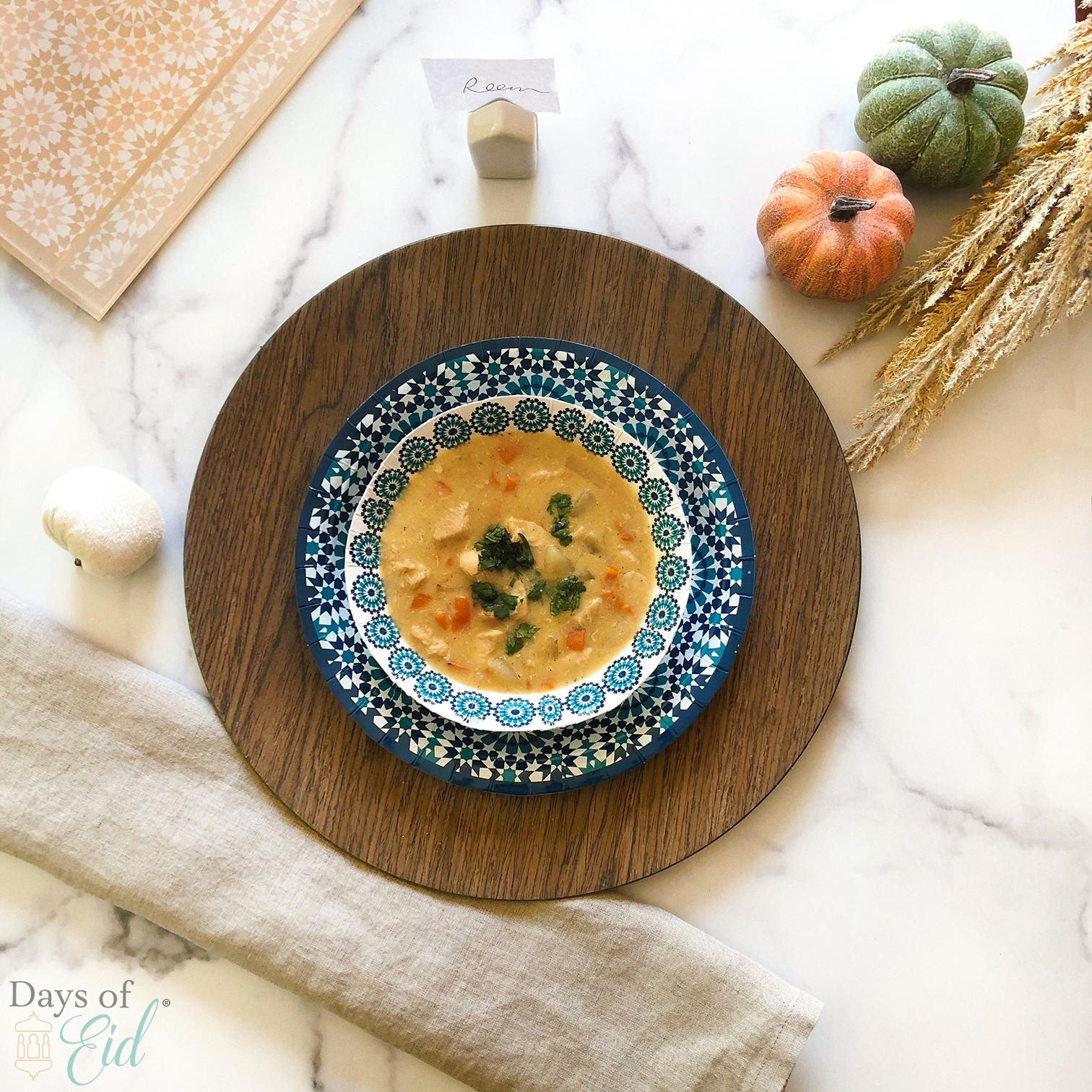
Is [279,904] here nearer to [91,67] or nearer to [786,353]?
[786,353]

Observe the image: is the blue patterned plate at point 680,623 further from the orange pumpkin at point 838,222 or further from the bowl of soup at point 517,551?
the orange pumpkin at point 838,222

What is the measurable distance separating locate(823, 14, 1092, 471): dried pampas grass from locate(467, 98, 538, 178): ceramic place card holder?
Answer: 950mm

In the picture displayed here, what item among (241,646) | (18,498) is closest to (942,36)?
(241,646)

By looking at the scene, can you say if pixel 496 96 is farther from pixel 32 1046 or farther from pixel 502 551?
pixel 32 1046

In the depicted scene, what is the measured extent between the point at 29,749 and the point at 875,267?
242cm

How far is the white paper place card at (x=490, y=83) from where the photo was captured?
1969 millimetres

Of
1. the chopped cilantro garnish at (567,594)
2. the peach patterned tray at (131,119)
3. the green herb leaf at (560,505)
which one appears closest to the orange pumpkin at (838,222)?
the green herb leaf at (560,505)

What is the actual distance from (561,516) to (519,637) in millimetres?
313

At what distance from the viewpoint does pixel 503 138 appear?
2096 millimetres

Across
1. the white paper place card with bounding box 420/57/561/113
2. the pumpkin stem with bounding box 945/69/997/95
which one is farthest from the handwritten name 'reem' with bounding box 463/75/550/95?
the pumpkin stem with bounding box 945/69/997/95

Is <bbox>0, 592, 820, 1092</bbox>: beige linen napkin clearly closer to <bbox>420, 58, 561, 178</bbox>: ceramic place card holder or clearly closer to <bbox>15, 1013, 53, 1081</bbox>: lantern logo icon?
<bbox>15, 1013, 53, 1081</bbox>: lantern logo icon

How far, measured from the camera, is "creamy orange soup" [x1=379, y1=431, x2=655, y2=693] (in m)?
2.11

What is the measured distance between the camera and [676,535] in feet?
6.84

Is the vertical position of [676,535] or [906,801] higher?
[676,535]
